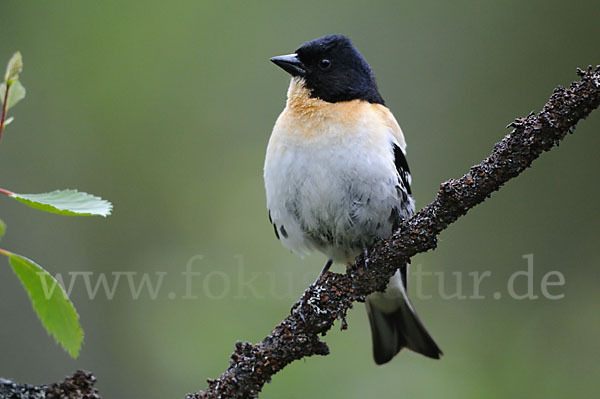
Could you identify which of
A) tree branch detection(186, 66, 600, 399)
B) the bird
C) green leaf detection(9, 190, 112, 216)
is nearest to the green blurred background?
the bird

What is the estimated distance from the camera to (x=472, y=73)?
7.60 m

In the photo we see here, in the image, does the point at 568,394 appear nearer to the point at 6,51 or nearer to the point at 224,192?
the point at 224,192

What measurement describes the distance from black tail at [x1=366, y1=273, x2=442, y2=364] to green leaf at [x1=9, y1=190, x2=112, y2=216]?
10.7ft

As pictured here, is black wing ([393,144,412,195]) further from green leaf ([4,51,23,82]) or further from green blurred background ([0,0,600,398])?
green leaf ([4,51,23,82])

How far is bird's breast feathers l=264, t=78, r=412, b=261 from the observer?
3922 mm

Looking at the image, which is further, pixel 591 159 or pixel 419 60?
pixel 419 60

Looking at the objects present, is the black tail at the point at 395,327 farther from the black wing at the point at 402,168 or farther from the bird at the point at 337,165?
the black wing at the point at 402,168

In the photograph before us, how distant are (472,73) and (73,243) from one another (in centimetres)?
493

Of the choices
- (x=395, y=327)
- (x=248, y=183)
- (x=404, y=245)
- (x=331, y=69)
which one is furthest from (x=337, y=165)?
(x=248, y=183)

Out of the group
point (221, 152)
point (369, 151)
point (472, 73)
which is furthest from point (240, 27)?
point (369, 151)

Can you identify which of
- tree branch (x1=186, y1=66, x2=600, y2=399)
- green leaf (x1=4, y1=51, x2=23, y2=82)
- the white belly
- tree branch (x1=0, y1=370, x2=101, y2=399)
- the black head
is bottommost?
tree branch (x1=0, y1=370, x2=101, y2=399)

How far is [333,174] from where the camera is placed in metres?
3.92

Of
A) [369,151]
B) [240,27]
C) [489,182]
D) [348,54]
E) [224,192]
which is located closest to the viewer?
[489,182]

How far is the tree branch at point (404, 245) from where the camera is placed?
7.46 feet
